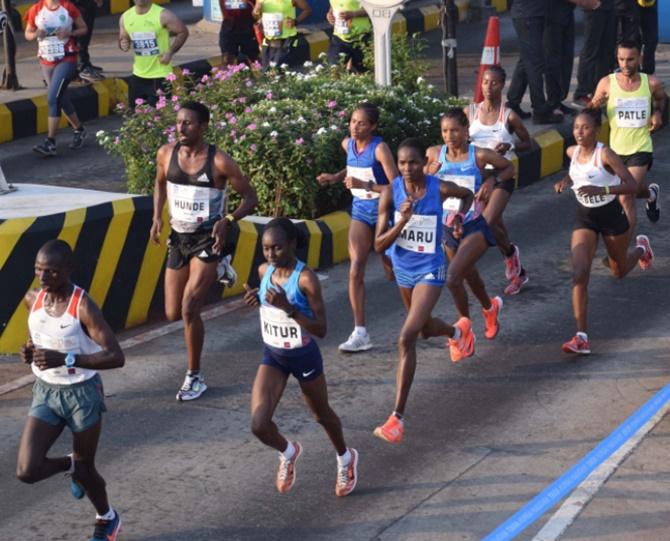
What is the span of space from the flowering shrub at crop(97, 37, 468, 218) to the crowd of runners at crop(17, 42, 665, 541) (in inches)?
75.8

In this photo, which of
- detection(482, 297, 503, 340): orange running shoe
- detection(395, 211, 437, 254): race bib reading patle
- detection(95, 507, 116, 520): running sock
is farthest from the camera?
detection(482, 297, 503, 340): orange running shoe

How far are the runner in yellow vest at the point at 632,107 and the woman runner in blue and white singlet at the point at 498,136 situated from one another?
118 cm

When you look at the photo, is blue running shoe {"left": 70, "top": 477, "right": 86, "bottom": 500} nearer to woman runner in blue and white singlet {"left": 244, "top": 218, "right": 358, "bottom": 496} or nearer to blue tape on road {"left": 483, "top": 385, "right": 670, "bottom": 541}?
woman runner in blue and white singlet {"left": 244, "top": 218, "right": 358, "bottom": 496}

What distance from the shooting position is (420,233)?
9.60m

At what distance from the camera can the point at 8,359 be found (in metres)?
10.8

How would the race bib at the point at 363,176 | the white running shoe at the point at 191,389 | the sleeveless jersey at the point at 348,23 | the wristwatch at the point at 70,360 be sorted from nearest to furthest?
1. the wristwatch at the point at 70,360
2. the white running shoe at the point at 191,389
3. the race bib at the point at 363,176
4. the sleeveless jersey at the point at 348,23

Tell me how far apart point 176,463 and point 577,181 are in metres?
4.05

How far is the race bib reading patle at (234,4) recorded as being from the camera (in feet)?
63.7

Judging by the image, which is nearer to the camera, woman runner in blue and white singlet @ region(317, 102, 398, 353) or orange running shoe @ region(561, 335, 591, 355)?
orange running shoe @ region(561, 335, 591, 355)

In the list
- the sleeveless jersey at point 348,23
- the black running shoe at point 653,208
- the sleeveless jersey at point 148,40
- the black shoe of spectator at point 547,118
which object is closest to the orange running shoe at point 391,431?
the black running shoe at point 653,208

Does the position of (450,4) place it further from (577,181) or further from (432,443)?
(432,443)

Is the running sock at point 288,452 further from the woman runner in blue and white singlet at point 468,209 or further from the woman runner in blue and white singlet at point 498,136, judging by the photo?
the woman runner in blue and white singlet at point 498,136

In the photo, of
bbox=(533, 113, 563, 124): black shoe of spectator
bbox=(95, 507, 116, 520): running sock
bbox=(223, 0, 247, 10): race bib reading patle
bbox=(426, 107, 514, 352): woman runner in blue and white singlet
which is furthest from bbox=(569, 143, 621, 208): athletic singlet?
bbox=(223, 0, 247, 10): race bib reading patle

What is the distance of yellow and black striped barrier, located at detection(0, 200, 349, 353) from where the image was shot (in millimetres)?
10883
